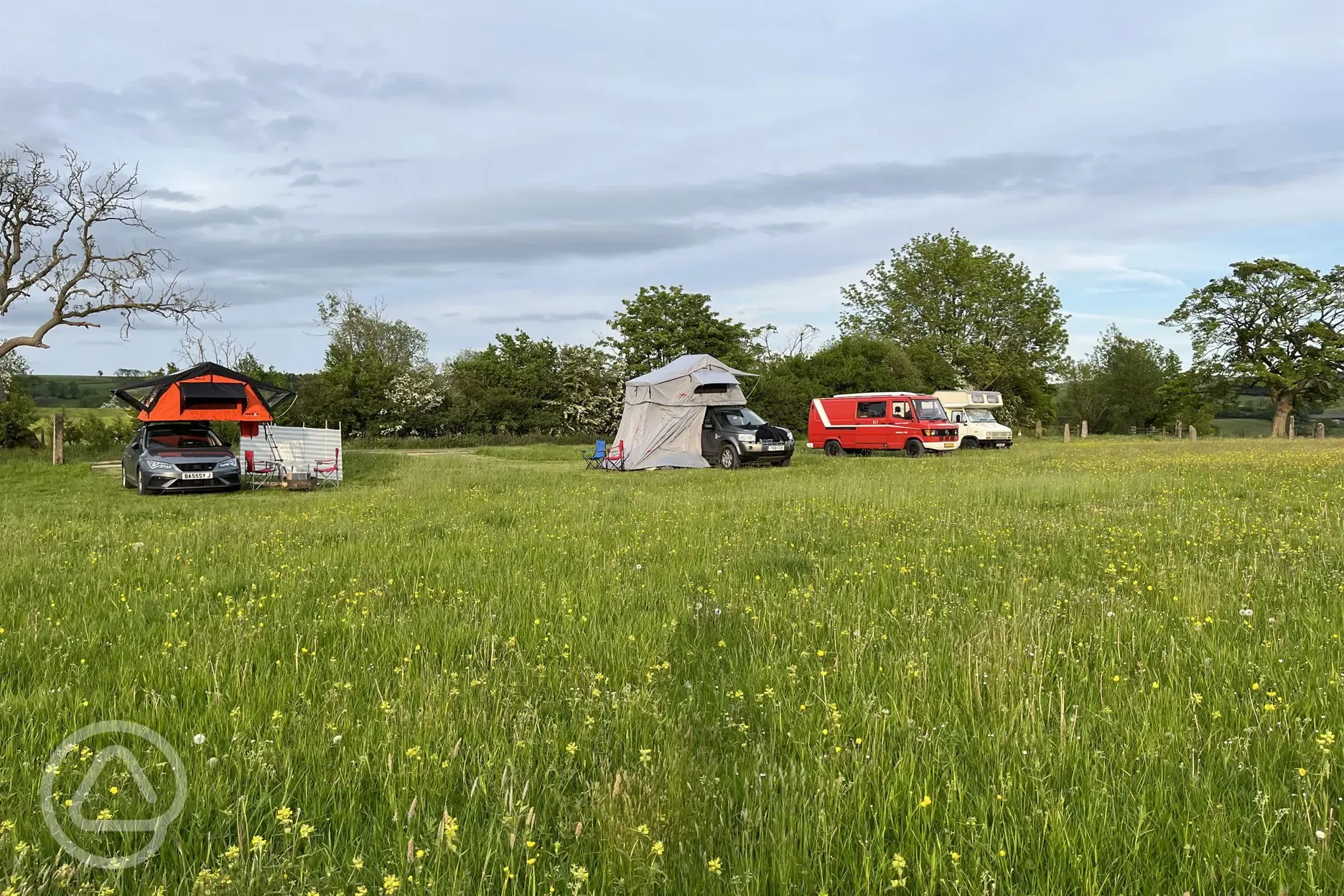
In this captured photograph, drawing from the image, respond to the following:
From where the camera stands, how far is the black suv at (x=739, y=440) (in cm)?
2158

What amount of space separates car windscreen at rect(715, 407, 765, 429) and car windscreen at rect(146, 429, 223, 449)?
42.3 ft

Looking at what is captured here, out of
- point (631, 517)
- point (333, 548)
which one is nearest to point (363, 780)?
point (333, 548)

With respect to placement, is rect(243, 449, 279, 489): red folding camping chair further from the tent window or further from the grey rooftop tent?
the grey rooftop tent

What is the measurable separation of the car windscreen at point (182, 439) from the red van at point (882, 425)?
20.4 meters

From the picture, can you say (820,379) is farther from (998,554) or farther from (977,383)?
(998,554)

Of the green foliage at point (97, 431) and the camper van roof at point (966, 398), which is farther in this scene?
the camper van roof at point (966, 398)

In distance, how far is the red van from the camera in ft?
91.0

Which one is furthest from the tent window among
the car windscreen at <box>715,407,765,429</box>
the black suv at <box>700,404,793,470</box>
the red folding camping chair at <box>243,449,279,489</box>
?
the car windscreen at <box>715,407,765,429</box>

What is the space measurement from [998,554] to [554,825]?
5477 mm

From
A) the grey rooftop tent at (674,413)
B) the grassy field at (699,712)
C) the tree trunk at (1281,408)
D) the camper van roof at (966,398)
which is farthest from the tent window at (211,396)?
the tree trunk at (1281,408)

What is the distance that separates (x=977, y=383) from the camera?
50.6 meters

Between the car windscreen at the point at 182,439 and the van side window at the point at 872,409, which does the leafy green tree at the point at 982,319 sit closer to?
the van side window at the point at 872,409

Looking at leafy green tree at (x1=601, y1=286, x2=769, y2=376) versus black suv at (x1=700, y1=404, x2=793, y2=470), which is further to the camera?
leafy green tree at (x1=601, y1=286, x2=769, y2=376)

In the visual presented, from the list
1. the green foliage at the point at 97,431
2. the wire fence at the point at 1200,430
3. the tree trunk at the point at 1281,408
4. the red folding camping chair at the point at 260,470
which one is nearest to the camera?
the red folding camping chair at the point at 260,470
